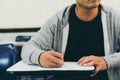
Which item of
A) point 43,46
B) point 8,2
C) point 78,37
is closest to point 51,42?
point 43,46

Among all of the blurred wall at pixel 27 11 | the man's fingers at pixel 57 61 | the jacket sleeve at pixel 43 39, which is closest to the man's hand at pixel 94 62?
the man's fingers at pixel 57 61

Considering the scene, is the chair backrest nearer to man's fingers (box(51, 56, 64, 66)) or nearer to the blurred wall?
man's fingers (box(51, 56, 64, 66))

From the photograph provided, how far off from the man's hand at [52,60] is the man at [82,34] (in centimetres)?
15

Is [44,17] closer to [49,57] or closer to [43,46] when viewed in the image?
[43,46]

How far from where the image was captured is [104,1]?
2.16 m

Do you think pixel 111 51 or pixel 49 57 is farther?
pixel 111 51

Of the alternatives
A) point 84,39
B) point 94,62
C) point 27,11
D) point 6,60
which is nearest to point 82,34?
point 84,39

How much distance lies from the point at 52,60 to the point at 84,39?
352 mm

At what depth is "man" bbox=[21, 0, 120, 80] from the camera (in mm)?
1497

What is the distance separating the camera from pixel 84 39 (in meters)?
1.53

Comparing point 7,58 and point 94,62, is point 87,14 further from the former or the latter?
point 7,58

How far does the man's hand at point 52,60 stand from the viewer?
1.23m

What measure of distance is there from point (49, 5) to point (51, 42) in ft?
2.29

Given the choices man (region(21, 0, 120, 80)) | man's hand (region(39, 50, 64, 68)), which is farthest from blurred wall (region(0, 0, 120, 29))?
man's hand (region(39, 50, 64, 68))
